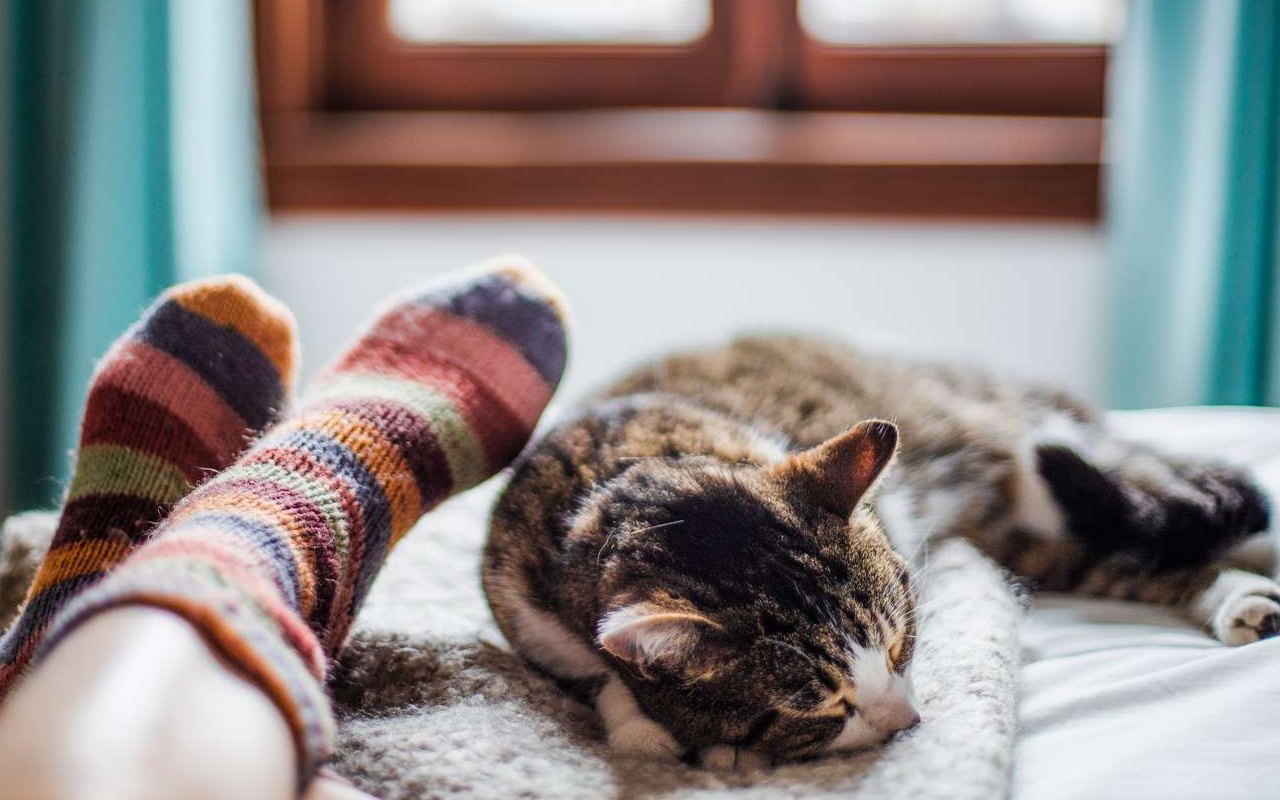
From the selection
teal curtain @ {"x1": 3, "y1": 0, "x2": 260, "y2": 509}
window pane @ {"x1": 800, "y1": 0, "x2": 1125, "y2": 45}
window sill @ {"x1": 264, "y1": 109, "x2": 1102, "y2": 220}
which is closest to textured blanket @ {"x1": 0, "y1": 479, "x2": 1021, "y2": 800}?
teal curtain @ {"x1": 3, "y1": 0, "x2": 260, "y2": 509}

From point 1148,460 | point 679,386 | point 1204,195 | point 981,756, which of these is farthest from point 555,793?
point 1204,195

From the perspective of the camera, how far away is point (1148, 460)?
0.94m

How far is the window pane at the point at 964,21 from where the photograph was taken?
196 cm

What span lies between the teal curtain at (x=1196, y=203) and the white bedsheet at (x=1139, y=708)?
0.86 metres

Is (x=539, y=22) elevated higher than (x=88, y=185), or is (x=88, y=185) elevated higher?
(x=539, y=22)

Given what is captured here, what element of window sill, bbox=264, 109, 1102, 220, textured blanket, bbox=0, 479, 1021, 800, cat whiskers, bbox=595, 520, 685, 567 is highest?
window sill, bbox=264, 109, 1102, 220

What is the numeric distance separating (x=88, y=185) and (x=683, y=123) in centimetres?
99

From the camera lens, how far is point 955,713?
64 centimetres

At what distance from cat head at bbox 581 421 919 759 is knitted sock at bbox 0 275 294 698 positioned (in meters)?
0.33

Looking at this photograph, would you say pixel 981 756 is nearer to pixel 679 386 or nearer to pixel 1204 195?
pixel 679 386

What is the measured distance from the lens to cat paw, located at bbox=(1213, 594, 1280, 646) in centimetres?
76

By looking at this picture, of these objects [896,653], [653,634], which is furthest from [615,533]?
[896,653]

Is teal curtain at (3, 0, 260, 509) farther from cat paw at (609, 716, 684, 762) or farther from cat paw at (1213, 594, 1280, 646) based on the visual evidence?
cat paw at (1213, 594, 1280, 646)

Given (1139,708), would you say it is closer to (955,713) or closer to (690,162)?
(955,713)
